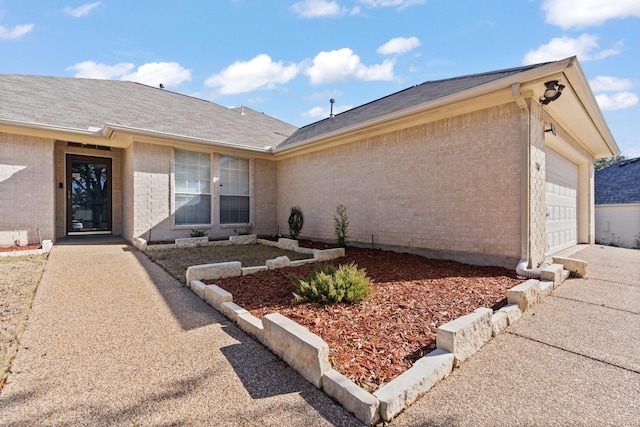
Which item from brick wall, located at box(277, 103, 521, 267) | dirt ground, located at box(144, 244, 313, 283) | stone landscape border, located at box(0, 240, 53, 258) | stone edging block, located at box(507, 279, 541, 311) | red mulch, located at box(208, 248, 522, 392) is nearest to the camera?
red mulch, located at box(208, 248, 522, 392)

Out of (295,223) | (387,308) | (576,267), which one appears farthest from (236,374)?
(295,223)

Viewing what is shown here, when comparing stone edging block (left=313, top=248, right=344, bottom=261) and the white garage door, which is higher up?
the white garage door

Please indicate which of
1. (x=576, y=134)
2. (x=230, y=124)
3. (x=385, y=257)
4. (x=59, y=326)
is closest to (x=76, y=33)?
(x=230, y=124)

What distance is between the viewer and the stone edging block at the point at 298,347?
7.26 feet

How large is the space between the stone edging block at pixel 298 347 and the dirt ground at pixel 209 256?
9.40 feet

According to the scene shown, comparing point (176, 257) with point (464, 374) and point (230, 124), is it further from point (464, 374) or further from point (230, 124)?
point (230, 124)

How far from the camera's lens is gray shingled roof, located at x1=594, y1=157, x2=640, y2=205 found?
43.3ft

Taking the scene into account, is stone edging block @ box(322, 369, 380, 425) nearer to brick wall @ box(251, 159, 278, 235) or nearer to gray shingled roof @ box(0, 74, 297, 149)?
gray shingled roof @ box(0, 74, 297, 149)

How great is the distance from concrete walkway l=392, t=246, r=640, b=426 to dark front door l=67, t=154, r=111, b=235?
12064 millimetres

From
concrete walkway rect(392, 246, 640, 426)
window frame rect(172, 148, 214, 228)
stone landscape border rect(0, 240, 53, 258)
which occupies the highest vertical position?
window frame rect(172, 148, 214, 228)

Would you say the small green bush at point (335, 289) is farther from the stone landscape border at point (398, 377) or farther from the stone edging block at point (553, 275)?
the stone edging block at point (553, 275)

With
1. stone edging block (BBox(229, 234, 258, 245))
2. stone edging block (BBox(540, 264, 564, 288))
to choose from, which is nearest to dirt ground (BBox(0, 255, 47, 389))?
stone edging block (BBox(229, 234, 258, 245))

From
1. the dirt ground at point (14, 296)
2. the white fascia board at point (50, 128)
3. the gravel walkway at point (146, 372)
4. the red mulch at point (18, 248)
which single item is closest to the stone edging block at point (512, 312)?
the gravel walkway at point (146, 372)

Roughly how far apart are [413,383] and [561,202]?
27.7 feet
